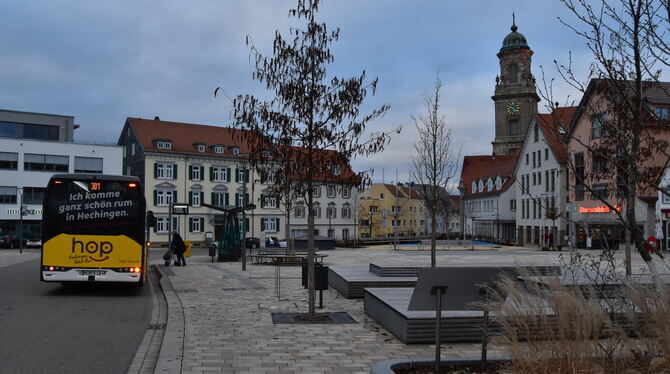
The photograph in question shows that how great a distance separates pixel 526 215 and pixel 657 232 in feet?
68.9

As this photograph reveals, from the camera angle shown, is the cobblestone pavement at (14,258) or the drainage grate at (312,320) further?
the cobblestone pavement at (14,258)

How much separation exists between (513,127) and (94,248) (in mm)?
84725

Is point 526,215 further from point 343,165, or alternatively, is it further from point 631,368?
point 631,368

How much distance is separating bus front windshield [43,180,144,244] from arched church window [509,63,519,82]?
84390 millimetres

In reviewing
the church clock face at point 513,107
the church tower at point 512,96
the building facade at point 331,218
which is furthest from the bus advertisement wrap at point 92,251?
the church clock face at point 513,107

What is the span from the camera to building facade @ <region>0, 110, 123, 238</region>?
57.8 m

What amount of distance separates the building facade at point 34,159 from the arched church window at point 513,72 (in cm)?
5674

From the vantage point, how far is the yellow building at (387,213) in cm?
9581

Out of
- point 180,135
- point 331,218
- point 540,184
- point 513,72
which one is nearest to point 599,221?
point 540,184

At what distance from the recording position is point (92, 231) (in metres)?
15.7

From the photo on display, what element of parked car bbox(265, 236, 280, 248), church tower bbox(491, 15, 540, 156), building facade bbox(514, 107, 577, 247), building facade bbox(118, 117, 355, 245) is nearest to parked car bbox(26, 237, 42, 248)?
building facade bbox(118, 117, 355, 245)

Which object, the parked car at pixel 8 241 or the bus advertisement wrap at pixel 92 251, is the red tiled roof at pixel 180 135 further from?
Result: the bus advertisement wrap at pixel 92 251

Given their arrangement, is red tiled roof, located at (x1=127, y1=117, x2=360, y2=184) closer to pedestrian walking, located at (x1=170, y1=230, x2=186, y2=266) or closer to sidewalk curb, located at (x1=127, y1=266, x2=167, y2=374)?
pedestrian walking, located at (x1=170, y1=230, x2=186, y2=266)

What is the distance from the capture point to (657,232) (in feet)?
149
